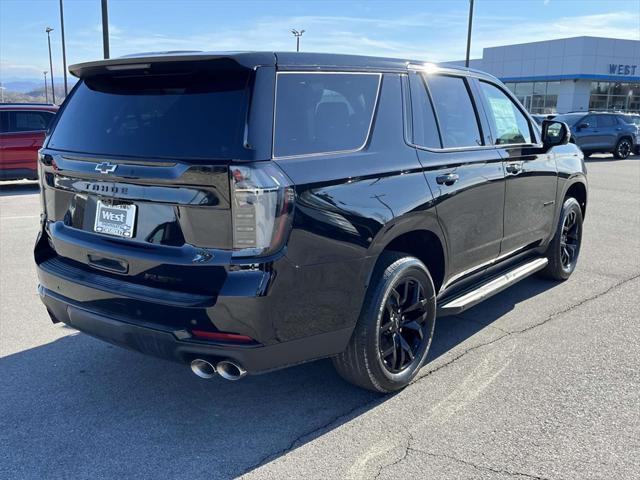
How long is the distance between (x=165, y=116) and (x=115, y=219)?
23.0 inches

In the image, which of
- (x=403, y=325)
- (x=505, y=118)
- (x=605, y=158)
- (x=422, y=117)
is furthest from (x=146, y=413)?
(x=605, y=158)

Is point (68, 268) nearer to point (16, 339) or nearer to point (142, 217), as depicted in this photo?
point (142, 217)

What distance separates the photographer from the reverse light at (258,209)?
107 inches

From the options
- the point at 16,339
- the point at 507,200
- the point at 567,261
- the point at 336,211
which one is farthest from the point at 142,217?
the point at 567,261

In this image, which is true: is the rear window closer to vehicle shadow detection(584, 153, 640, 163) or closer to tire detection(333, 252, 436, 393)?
tire detection(333, 252, 436, 393)

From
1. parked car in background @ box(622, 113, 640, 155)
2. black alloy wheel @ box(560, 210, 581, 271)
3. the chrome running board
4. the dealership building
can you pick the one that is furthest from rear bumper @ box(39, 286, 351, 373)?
the dealership building

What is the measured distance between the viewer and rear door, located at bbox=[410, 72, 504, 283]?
383 centimetres

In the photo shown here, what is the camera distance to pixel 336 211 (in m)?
3.03

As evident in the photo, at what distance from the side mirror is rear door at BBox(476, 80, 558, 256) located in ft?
0.24

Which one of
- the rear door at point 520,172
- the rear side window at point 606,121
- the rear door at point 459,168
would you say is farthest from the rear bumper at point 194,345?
the rear side window at point 606,121

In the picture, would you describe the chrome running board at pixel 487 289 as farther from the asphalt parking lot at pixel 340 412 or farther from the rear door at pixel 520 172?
the asphalt parking lot at pixel 340 412

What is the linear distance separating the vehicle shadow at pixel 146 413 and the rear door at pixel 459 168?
31.1 inches

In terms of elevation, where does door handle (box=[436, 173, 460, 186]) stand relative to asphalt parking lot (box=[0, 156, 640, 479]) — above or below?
above

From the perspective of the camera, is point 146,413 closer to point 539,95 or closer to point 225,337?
point 225,337
